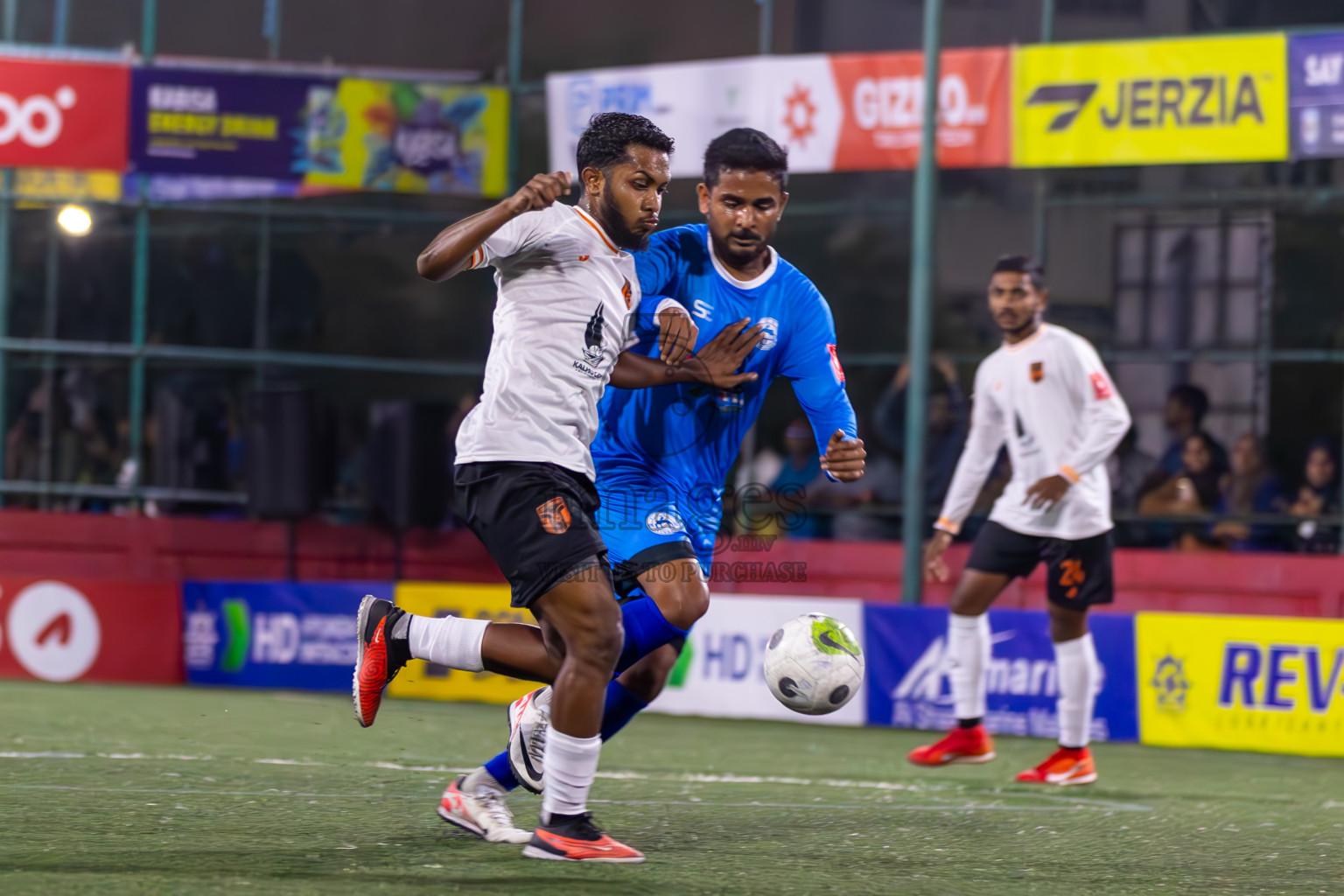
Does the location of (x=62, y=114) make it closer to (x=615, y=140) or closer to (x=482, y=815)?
(x=615, y=140)

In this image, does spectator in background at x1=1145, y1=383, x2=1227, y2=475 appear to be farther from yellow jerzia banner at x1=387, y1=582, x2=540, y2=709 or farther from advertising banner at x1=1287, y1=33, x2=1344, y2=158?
yellow jerzia banner at x1=387, y1=582, x2=540, y2=709

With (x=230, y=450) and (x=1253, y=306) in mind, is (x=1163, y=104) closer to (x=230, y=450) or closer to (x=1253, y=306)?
(x=1253, y=306)

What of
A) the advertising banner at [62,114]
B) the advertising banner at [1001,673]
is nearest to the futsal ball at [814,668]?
the advertising banner at [1001,673]

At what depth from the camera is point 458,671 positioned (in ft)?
38.8

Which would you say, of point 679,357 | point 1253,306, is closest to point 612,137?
point 679,357

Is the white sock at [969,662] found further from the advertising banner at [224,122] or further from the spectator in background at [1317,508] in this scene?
the advertising banner at [224,122]

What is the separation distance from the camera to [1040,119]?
13.5 metres

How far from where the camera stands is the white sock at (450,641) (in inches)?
199

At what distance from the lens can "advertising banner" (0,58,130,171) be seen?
14453 millimetres

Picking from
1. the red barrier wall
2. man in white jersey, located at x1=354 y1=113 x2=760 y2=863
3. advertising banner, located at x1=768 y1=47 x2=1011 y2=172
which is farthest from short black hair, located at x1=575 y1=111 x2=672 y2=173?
advertising banner, located at x1=768 y1=47 x2=1011 y2=172

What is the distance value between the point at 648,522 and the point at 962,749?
3464mm

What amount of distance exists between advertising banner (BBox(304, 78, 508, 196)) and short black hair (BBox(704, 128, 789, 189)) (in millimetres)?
10445

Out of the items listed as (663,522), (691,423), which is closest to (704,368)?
(691,423)

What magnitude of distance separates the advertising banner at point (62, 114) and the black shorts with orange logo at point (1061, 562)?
9.75 m
